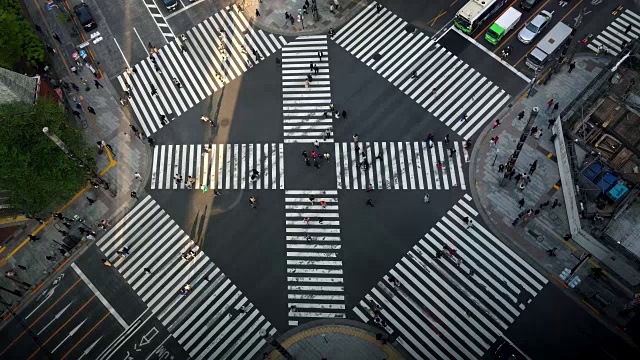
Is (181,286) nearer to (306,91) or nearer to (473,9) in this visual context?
(306,91)

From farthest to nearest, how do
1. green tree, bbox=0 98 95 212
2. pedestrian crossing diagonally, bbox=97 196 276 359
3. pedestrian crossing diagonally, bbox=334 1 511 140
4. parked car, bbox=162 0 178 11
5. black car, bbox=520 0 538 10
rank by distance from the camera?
parked car, bbox=162 0 178 11
black car, bbox=520 0 538 10
pedestrian crossing diagonally, bbox=334 1 511 140
green tree, bbox=0 98 95 212
pedestrian crossing diagonally, bbox=97 196 276 359

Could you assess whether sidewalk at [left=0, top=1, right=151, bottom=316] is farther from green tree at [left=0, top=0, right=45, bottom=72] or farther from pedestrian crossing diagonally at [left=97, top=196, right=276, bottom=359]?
green tree at [left=0, top=0, right=45, bottom=72]

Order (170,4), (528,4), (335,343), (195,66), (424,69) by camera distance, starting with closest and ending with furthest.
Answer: (335,343), (424,69), (528,4), (195,66), (170,4)

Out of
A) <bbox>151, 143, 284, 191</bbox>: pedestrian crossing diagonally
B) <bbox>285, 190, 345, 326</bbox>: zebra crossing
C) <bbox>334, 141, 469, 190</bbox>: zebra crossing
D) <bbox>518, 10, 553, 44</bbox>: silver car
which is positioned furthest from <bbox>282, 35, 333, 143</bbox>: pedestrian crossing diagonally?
<bbox>518, 10, 553, 44</bbox>: silver car

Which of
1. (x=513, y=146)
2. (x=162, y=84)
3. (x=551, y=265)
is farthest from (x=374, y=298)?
(x=162, y=84)

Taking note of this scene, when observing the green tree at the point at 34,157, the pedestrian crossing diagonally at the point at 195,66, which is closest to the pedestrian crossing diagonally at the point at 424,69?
the pedestrian crossing diagonally at the point at 195,66

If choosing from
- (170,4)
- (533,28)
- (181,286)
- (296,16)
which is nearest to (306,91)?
(296,16)
